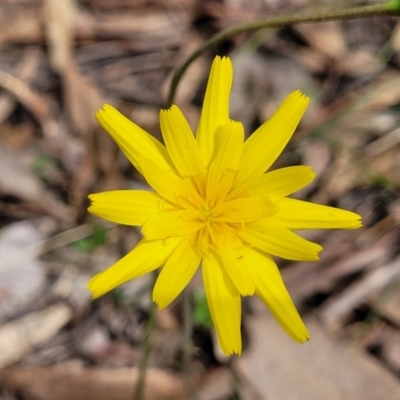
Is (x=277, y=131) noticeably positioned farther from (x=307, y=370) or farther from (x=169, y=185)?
(x=307, y=370)

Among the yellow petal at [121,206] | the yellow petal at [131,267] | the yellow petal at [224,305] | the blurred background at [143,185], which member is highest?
the yellow petal at [121,206]

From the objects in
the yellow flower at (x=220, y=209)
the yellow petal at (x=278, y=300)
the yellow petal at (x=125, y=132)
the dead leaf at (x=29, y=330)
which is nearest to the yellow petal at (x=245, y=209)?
the yellow flower at (x=220, y=209)

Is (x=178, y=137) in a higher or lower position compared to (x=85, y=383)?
higher

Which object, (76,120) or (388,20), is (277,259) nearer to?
(76,120)

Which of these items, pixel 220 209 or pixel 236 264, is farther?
pixel 220 209

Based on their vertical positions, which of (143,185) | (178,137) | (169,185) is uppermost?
(178,137)

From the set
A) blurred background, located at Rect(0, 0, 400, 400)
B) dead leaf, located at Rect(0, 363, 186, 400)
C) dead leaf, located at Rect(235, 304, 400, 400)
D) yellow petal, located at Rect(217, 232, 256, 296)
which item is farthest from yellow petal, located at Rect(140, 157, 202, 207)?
dead leaf, located at Rect(0, 363, 186, 400)

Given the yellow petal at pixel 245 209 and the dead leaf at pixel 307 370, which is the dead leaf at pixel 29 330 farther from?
the yellow petal at pixel 245 209

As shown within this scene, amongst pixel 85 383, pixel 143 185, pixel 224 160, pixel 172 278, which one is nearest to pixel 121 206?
pixel 172 278
